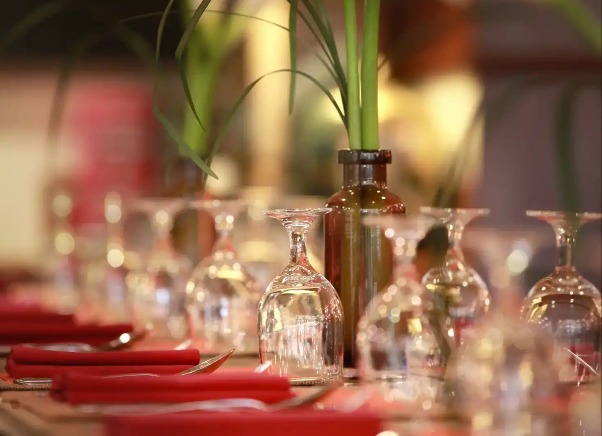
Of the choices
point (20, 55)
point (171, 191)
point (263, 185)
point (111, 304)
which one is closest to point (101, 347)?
point (171, 191)

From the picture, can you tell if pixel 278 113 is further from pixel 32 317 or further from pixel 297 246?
pixel 297 246

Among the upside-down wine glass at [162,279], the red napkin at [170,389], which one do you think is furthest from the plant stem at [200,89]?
the red napkin at [170,389]

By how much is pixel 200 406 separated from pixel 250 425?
0.10m

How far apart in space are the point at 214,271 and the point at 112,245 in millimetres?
1010

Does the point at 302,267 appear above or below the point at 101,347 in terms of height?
above

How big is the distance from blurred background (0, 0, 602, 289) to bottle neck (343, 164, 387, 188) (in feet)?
0.31

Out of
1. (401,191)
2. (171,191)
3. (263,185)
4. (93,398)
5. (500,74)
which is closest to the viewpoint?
(93,398)

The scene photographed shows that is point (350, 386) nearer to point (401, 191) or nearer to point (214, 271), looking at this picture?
point (214, 271)

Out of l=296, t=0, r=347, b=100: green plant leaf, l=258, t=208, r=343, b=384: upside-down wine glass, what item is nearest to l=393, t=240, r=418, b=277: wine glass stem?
l=258, t=208, r=343, b=384: upside-down wine glass

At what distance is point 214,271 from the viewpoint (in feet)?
6.49

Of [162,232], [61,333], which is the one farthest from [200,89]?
[61,333]

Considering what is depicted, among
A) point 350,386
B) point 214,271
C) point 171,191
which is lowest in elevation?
point 350,386

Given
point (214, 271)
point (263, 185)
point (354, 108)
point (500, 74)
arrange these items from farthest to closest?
point (263, 185) < point (500, 74) < point (214, 271) < point (354, 108)

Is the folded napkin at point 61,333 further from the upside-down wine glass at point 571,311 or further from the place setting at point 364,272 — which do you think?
the upside-down wine glass at point 571,311
